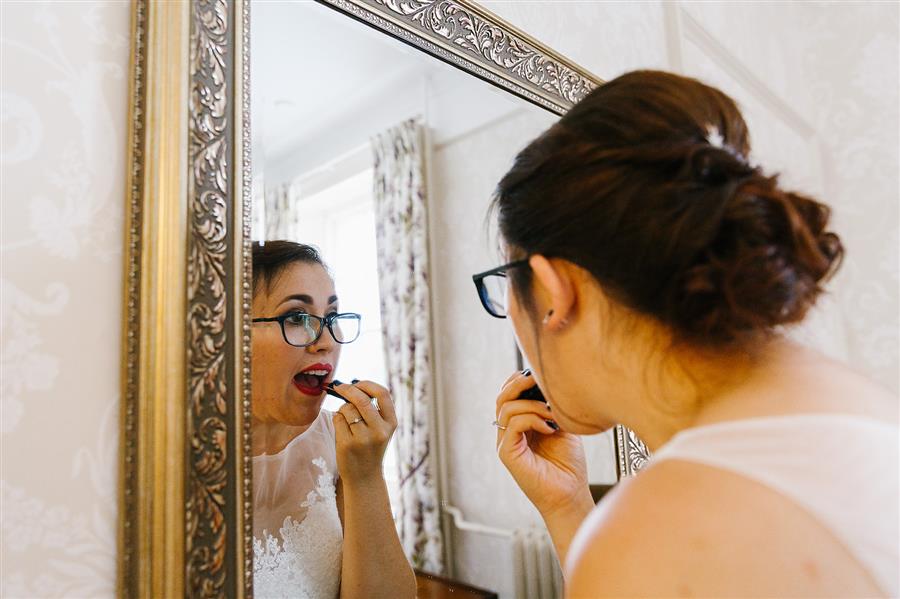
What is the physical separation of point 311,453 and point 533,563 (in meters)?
0.48

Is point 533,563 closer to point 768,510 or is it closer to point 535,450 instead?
point 535,450

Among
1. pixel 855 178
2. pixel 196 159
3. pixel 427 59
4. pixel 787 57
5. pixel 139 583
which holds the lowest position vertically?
pixel 139 583

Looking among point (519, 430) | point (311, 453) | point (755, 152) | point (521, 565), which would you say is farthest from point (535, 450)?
point (755, 152)

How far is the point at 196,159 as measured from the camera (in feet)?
2.09

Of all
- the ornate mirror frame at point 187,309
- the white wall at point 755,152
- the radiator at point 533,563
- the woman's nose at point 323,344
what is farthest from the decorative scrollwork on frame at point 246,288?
the radiator at point 533,563

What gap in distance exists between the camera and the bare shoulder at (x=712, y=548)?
0.46m

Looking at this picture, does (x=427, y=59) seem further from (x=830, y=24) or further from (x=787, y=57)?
(x=830, y=24)

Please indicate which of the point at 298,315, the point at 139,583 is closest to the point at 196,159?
the point at 298,315

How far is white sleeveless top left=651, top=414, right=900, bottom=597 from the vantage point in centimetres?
48

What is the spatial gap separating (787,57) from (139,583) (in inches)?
109

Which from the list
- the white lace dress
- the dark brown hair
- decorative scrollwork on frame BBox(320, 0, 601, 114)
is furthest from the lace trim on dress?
decorative scrollwork on frame BBox(320, 0, 601, 114)

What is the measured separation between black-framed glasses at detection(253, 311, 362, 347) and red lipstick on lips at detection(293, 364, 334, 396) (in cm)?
3

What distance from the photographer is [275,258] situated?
0.72 meters

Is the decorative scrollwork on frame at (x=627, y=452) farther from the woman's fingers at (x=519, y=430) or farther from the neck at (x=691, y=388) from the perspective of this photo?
the neck at (x=691, y=388)
